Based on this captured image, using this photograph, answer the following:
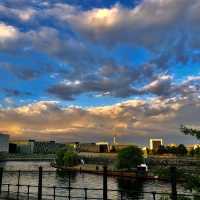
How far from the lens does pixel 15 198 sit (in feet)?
116

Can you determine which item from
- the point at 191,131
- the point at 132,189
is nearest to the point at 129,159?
the point at 132,189

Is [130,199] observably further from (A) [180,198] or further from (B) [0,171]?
(A) [180,198]

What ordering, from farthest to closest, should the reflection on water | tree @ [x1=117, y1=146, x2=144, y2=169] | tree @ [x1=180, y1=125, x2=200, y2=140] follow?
tree @ [x1=117, y1=146, x2=144, y2=169] → the reflection on water → tree @ [x1=180, y1=125, x2=200, y2=140]

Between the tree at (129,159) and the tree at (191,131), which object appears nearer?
the tree at (191,131)

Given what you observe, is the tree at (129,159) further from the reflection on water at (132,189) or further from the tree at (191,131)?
the tree at (191,131)

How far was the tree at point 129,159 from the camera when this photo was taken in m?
155

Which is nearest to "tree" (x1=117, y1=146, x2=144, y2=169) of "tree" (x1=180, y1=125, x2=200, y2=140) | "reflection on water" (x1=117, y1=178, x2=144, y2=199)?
"reflection on water" (x1=117, y1=178, x2=144, y2=199)

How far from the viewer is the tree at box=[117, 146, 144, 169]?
15506 centimetres

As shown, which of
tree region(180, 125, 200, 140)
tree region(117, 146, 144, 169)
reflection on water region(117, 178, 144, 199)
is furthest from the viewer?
tree region(117, 146, 144, 169)

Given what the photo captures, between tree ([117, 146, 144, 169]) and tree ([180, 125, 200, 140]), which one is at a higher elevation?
tree ([117, 146, 144, 169])

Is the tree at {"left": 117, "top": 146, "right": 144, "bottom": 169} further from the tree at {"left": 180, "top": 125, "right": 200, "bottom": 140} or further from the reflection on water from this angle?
the tree at {"left": 180, "top": 125, "right": 200, "bottom": 140}

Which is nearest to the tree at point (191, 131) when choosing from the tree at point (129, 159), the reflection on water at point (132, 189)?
the reflection on water at point (132, 189)

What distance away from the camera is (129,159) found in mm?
156875

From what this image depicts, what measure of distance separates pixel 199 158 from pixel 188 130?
1.22m
